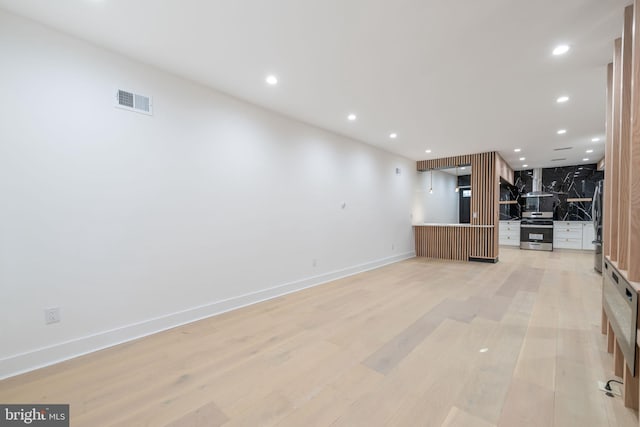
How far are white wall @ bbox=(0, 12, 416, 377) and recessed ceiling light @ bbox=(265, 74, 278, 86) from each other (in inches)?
25.5

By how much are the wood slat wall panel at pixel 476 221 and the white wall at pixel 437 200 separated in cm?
74

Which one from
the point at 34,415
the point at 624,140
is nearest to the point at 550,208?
the point at 624,140

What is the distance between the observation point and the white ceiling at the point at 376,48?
1.96 meters

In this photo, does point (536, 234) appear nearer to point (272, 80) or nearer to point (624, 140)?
point (624, 140)

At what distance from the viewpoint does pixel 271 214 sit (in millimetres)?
3814

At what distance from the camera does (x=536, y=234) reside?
27.2 ft

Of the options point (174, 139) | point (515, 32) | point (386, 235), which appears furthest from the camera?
point (386, 235)

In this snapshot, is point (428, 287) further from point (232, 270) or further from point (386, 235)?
point (232, 270)

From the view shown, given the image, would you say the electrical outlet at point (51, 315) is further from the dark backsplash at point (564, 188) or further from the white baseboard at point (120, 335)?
the dark backsplash at point (564, 188)

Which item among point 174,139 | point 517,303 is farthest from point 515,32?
point 174,139

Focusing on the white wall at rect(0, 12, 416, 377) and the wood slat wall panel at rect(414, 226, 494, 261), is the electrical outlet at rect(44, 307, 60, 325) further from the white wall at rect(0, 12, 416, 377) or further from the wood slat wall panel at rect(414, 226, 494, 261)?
the wood slat wall panel at rect(414, 226, 494, 261)

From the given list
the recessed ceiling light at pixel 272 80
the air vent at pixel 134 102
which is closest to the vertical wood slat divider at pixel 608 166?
the recessed ceiling light at pixel 272 80

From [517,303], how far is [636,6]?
324 cm

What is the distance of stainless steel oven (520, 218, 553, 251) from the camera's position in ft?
26.6
